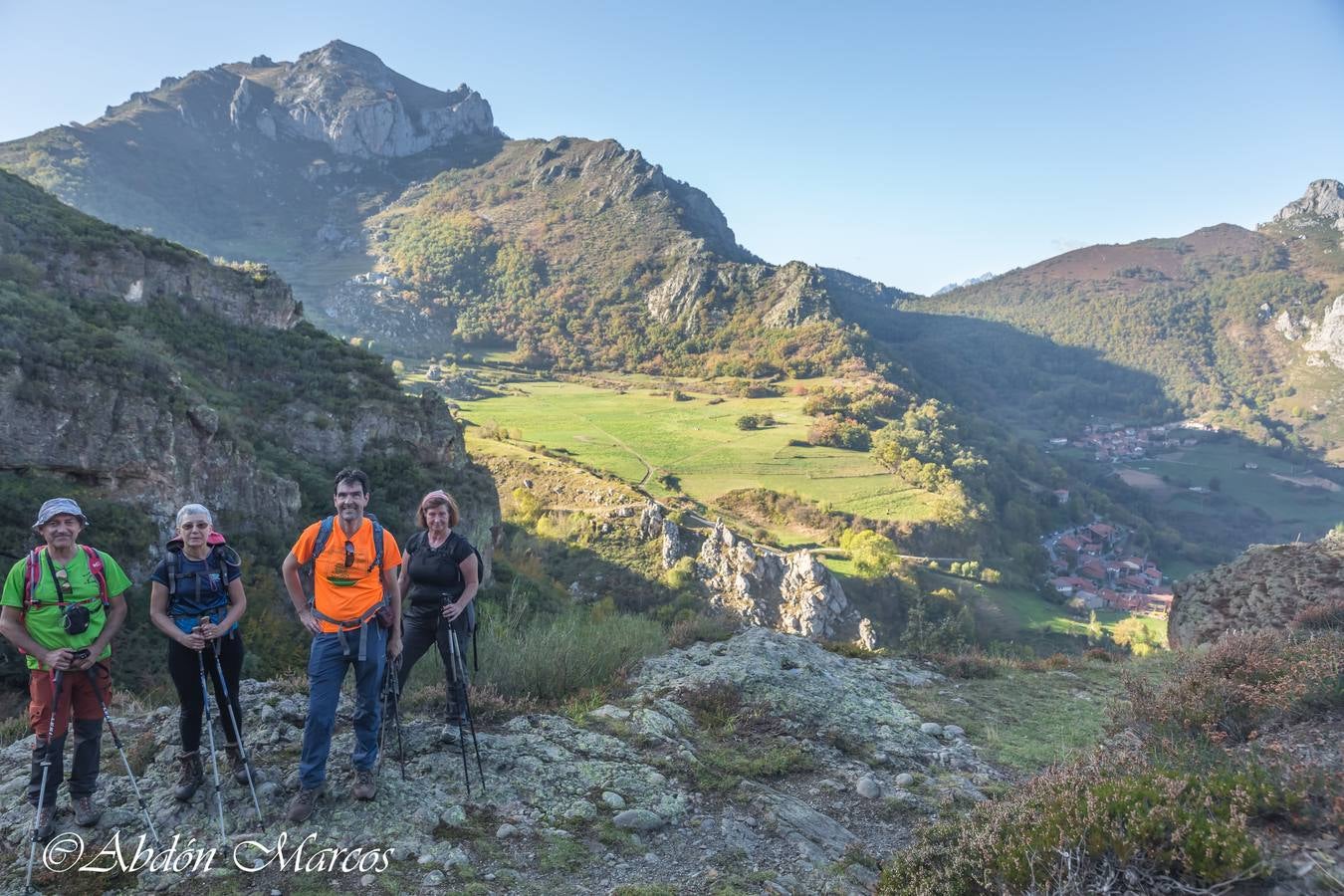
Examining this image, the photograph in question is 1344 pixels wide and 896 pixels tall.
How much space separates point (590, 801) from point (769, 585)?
1301 inches

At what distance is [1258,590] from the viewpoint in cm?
945

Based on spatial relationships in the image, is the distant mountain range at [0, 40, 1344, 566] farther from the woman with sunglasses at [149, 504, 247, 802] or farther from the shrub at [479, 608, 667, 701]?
the woman with sunglasses at [149, 504, 247, 802]

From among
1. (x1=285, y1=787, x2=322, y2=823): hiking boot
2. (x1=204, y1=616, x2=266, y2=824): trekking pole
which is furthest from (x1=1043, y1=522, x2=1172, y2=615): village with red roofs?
(x1=204, y1=616, x2=266, y2=824): trekking pole

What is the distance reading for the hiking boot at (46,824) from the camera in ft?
12.1

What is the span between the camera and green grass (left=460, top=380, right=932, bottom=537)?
5284cm

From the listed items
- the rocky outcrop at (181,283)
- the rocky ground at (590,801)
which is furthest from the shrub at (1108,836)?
the rocky outcrop at (181,283)

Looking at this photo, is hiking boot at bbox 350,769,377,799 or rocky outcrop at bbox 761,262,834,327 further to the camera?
rocky outcrop at bbox 761,262,834,327

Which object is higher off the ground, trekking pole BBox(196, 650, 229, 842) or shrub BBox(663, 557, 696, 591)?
trekking pole BBox(196, 650, 229, 842)

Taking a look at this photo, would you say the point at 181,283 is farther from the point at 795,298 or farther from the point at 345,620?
the point at 795,298

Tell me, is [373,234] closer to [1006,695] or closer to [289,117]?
[289,117]

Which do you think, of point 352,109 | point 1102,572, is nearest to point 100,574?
point 1102,572

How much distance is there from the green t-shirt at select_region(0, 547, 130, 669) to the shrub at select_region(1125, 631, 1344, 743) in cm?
757

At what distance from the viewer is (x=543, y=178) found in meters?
150

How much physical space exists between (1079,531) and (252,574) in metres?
81.4
